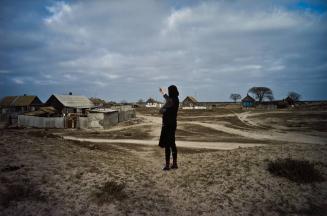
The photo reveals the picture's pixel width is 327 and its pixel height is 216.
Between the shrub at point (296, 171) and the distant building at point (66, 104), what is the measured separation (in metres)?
43.7

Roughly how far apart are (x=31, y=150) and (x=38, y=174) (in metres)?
2.44

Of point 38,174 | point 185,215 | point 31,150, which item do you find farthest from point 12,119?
point 185,215

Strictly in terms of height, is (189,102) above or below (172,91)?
above

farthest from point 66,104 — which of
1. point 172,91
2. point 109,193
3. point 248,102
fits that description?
point 248,102

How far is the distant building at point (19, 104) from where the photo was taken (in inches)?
2328

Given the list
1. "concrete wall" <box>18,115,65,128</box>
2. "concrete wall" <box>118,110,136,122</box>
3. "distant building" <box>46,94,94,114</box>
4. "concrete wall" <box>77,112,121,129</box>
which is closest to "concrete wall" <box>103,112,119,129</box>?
"concrete wall" <box>77,112,121,129</box>

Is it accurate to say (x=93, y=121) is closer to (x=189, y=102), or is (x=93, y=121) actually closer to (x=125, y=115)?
(x=125, y=115)

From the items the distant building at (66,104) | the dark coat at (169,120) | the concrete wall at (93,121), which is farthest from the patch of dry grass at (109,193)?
the distant building at (66,104)

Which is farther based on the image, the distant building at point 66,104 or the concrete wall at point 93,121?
the distant building at point 66,104

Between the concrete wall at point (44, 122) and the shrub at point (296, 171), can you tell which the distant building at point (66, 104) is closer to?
the concrete wall at point (44, 122)

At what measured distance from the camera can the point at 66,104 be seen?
45.6m

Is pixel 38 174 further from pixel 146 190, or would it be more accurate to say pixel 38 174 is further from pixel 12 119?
pixel 12 119

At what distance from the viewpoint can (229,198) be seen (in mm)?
5551

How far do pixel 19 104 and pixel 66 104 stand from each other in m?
21.1
